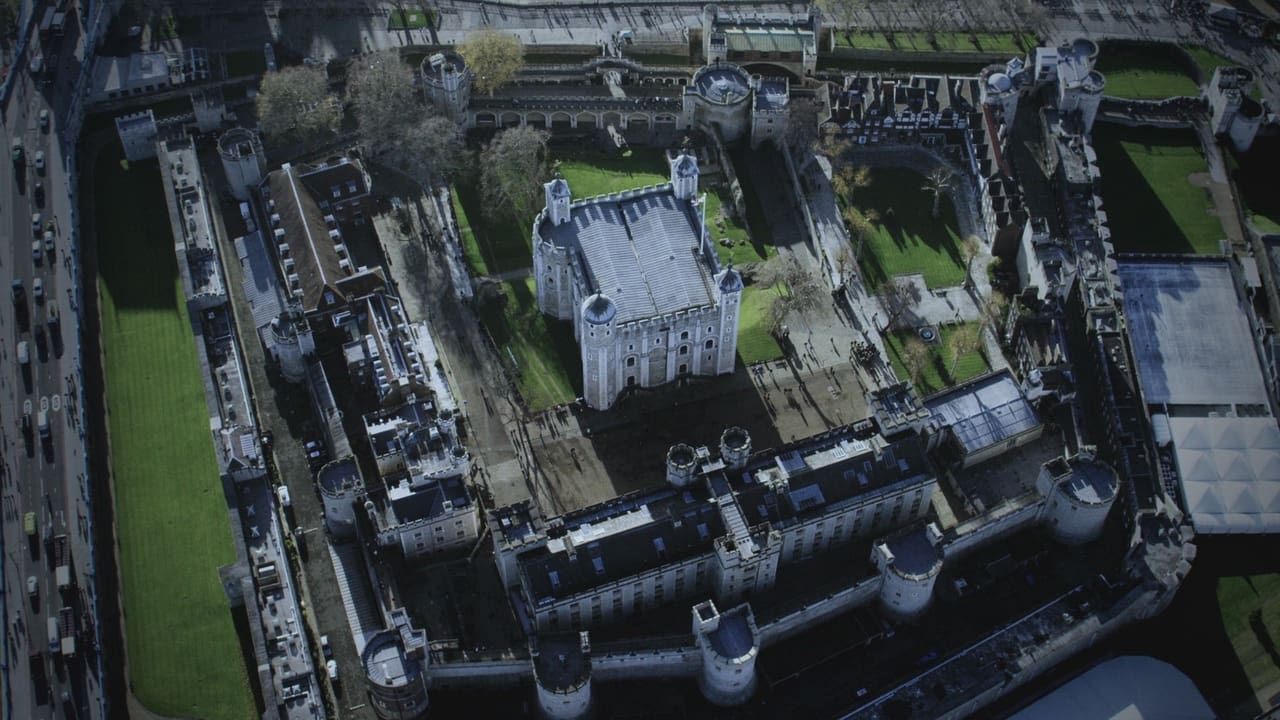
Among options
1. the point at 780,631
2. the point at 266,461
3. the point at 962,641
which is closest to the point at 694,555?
the point at 780,631

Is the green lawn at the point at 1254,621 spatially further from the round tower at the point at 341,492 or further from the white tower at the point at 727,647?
the round tower at the point at 341,492

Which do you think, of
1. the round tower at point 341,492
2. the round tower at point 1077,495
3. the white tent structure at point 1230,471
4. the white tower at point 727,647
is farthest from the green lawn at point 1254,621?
the round tower at point 341,492

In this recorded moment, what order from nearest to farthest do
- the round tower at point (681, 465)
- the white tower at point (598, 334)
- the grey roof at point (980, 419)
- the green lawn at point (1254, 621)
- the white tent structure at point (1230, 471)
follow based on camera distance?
the green lawn at point (1254, 621) < the round tower at point (681, 465) < the white tent structure at point (1230, 471) < the white tower at point (598, 334) < the grey roof at point (980, 419)

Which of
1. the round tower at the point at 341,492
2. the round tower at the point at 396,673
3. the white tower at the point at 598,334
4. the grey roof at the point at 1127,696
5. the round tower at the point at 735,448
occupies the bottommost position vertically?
the grey roof at the point at 1127,696

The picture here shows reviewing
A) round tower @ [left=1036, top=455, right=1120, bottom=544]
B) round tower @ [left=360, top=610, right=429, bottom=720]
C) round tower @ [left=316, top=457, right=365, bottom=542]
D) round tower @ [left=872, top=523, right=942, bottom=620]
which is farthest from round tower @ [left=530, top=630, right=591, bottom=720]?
round tower @ [left=1036, top=455, right=1120, bottom=544]

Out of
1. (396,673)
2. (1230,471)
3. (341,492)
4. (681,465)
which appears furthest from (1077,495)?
(341,492)

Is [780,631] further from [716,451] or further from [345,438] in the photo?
[345,438]
